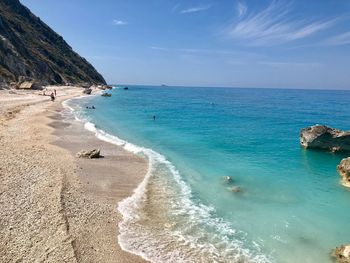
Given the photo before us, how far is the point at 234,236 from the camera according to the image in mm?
13398

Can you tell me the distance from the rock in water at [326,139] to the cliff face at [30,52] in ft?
251

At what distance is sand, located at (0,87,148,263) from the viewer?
1099 cm

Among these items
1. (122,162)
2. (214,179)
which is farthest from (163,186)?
(122,162)

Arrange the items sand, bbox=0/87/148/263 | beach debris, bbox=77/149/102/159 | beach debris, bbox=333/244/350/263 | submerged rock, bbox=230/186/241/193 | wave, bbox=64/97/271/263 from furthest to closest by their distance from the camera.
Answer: beach debris, bbox=77/149/102/159, submerged rock, bbox=230/186/241/193, wave, bbox=64/97/271/263, beach debris, bbox=333/244/350/263, sand, bbox=0/87/148/263

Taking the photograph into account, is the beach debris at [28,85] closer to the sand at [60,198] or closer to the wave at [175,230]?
the sand at [60,198]

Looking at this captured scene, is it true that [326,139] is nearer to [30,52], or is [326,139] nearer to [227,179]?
[227,179]

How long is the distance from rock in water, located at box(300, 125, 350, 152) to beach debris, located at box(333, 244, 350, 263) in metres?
20.2

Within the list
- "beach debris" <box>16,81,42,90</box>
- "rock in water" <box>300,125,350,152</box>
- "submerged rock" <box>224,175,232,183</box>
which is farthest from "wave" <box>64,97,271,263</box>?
"beach debris" <box>16,81,42,90</box>

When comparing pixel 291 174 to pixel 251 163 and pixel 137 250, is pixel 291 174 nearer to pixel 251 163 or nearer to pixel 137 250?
pixel 251 163

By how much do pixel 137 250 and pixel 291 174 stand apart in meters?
14.9

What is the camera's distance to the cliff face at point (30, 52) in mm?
103000

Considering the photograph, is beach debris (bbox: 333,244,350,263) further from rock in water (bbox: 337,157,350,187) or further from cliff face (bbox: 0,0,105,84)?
cliff face (bbox: 0,0,105,84)

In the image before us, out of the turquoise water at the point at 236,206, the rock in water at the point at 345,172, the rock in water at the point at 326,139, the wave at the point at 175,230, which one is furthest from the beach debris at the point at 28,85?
the rock in water at the point at 345,172

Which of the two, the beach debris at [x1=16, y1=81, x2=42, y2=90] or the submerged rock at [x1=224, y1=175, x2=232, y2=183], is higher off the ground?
the beach debris at [x1=16, y1=81, x2=42, y2=90]
